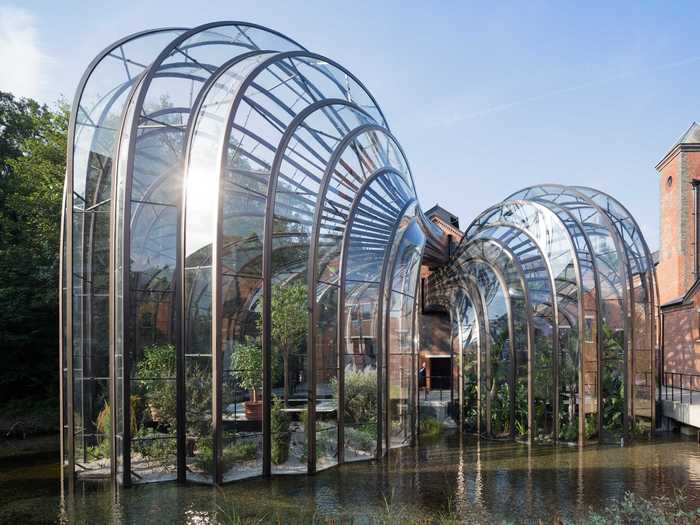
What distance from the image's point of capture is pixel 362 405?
13570mm

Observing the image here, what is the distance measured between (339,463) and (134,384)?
176 inches

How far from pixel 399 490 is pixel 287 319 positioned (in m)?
3.83

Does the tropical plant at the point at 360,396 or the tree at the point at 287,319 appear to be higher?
the tree at the point at 287,319

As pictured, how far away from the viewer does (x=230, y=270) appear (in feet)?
37.2

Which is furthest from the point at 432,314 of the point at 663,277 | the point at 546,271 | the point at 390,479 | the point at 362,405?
the point at 390,479

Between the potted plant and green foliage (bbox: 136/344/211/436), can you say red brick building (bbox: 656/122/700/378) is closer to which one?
the potted plant

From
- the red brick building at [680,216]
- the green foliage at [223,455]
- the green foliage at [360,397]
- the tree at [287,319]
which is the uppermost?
the red brick building at [680,216]

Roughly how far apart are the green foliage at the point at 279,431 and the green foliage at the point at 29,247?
1245 cm

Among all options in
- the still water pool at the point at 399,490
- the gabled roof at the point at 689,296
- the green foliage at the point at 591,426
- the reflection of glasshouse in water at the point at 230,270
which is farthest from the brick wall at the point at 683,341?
the still water pool at the point at 399,490

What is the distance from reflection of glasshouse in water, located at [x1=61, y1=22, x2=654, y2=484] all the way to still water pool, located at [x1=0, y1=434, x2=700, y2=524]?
2.35 ft

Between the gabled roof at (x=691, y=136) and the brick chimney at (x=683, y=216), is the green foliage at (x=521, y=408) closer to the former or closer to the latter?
the brick chimney at (x=683, y=216)

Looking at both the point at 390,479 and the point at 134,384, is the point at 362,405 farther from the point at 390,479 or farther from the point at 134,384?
the point at 134,384

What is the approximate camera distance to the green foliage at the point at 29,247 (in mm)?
21078

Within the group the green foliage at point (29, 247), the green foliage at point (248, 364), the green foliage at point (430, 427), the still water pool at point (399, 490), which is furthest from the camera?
the green foliage at point (29, 247)
